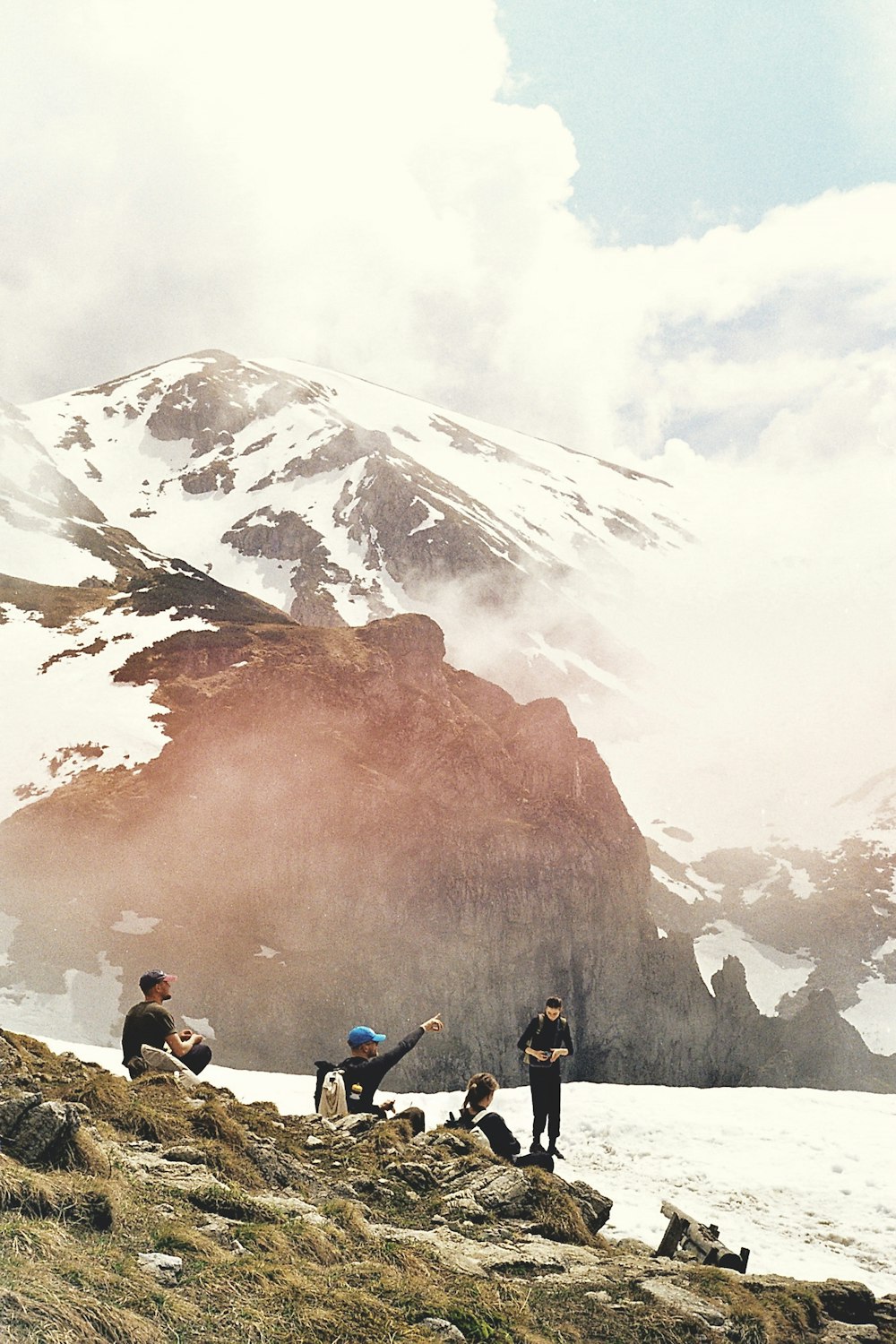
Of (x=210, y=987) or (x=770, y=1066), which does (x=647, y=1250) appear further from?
(x=770, y=1066)

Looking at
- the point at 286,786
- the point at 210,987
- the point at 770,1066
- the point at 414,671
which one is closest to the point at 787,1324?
the point at 210,987

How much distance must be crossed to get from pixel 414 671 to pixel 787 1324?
80007 millimetres

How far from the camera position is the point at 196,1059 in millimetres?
12547

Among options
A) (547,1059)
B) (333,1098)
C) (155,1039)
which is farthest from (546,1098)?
(155,1039)

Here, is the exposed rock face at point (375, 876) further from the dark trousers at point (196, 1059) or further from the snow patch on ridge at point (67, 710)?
the dark trousers at point (196, 1059)

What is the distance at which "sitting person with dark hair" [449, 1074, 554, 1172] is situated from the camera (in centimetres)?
1096

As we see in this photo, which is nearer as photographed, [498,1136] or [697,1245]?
[697,1245]

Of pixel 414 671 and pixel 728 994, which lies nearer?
pixel 414 671

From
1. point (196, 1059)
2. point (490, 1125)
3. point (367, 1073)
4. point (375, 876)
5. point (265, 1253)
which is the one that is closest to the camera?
point (265, 1253)

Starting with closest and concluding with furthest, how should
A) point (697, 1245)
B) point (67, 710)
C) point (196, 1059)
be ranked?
point (697, 1245), point (196, 1059), point (67, 710)

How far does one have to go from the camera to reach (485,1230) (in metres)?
9.05

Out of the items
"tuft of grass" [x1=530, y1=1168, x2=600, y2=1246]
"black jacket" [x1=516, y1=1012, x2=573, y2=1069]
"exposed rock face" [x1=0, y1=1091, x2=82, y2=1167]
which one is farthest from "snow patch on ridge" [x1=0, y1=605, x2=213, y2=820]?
"exposed rock face" [x1=0, y1=1091, x2=82, y2=1167]

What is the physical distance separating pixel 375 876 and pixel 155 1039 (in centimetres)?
6086

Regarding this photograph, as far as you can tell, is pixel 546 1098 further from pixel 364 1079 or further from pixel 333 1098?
pixel 333 1098
